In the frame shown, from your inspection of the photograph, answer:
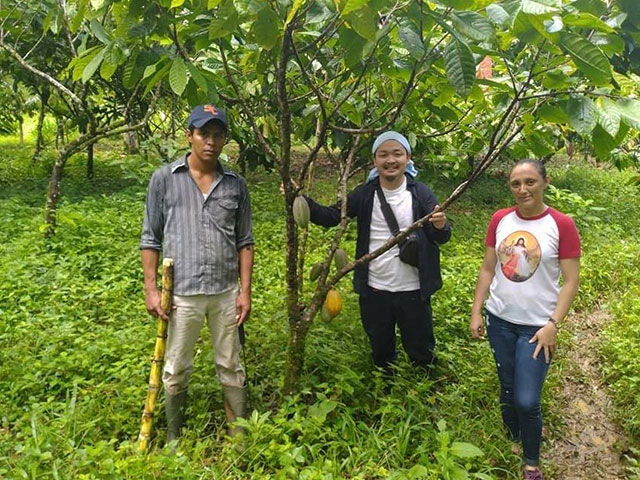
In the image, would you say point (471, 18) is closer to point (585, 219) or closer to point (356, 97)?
point (356, 97)

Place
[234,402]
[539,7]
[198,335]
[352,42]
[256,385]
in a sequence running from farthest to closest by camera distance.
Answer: [256,385], [234,402], [198,335], [352,42], [539,7]

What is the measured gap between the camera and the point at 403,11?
1.49 m

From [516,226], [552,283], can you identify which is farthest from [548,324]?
A: [516,226]

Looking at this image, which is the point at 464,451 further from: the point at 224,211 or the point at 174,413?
the point at 224,211

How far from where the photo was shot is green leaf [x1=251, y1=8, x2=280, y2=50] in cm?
146

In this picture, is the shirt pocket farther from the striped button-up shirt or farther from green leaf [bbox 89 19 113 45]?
green leaf [bbox 89 19 113 45]

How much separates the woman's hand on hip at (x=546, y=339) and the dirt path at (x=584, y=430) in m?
0.73

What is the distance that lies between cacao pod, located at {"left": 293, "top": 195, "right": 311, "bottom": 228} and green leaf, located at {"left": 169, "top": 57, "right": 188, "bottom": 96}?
785mm

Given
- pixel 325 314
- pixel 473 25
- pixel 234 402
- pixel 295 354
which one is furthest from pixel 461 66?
pixel 234 402

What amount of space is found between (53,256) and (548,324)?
12.9 feet

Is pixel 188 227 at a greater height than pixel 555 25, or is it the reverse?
pixel 555 25

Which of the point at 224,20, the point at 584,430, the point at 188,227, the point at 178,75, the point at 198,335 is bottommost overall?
the point at 584,430

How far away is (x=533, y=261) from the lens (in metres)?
2.18

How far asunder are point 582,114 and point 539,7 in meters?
0.46
